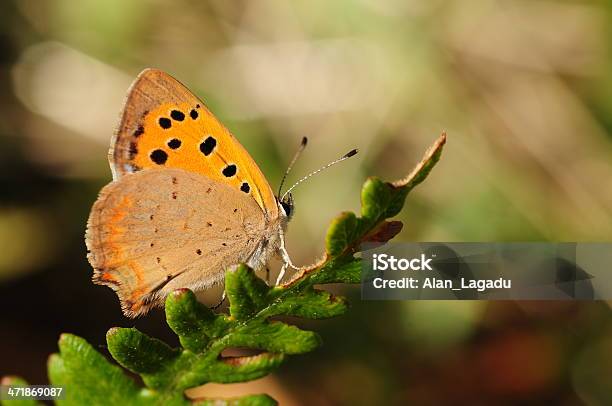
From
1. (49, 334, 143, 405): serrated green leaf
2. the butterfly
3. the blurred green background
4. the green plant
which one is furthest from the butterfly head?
the blurred green background

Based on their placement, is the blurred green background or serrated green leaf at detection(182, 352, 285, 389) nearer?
serrated green leaf at detection(182, 352, 285, 389)

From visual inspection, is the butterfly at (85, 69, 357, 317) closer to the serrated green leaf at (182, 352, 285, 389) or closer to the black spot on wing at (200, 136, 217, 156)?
the black spot on wing at (200, 136, 217, 156)

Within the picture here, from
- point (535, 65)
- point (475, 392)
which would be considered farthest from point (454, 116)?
point (475, 392)

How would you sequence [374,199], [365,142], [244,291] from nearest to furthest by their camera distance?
[374,199], [244,291], [365,142]

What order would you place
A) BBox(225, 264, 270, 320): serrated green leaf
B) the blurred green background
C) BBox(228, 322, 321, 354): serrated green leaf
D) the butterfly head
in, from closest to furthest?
BBox(225, 264, 270, 320): serrated green leaf → BBox(228, 322, 321, 354): serrated green leaf → the butterfly head → the blurred green background

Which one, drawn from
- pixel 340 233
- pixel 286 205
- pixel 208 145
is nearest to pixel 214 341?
pixel 340 233

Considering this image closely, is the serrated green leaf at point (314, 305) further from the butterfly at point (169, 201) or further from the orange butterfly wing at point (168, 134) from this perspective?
the orange butterfly wing at point (168, 134)

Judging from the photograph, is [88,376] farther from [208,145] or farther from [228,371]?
[208,145]
